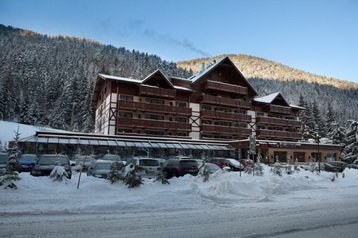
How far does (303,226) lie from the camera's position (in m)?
8.99

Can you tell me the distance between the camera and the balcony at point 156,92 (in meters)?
50.8

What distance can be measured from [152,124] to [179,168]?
88.8 feet

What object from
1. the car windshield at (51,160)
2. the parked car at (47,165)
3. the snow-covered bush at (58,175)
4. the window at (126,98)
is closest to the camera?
the snow-covered bush at (58,175)

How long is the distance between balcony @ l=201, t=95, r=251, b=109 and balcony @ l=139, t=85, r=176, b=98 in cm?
658

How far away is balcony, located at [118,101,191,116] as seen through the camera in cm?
4978

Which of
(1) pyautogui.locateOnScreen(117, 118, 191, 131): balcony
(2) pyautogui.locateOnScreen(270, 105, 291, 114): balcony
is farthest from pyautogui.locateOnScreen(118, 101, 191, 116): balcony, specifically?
(2) pyautogui.locateOnScreen(270, 105, 291, 114): balcony

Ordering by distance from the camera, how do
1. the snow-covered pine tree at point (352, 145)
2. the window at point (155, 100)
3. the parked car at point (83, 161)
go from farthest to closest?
the snow-covered pine tree at point (352, 145)
the window at point (155, 100)
the parked car at point (83, 161)

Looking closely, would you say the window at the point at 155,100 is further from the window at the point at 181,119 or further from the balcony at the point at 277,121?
the balcony at the point at 277,121

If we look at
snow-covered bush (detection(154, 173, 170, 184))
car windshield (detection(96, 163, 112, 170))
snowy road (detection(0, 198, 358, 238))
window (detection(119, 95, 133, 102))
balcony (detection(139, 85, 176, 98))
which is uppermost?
balcony (detection(139, 85, 176, 98))

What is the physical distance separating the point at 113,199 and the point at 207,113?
4477 cm

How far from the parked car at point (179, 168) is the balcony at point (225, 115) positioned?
32539 millimetres

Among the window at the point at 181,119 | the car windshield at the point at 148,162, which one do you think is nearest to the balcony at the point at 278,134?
the window at the point at 181,119

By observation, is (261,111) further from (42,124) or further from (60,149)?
(42,124)

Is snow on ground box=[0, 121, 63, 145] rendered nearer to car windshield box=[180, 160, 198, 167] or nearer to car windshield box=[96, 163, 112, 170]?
A: car windshield box=[96, 163, 112, 170]
